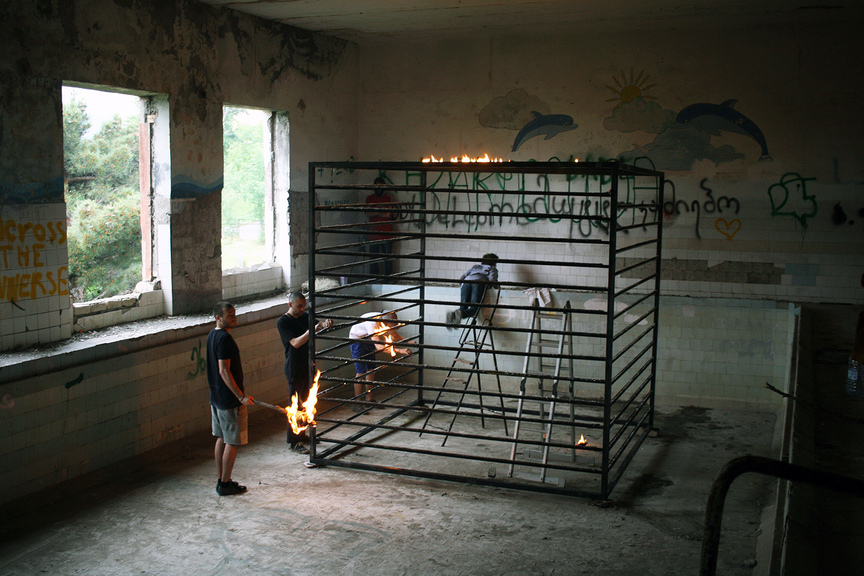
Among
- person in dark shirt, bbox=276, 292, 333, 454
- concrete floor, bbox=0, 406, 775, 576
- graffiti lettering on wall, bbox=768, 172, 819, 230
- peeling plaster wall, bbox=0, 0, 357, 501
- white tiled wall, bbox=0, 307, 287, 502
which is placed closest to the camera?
concrete floor, bbox=0, 406, 775, 576

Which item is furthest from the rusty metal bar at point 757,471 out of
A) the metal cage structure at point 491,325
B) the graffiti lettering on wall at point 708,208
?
the graffiti lettering on wall at point 708,208

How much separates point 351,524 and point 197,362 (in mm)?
2770

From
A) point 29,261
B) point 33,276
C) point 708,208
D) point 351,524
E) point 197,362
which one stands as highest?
point 708,208

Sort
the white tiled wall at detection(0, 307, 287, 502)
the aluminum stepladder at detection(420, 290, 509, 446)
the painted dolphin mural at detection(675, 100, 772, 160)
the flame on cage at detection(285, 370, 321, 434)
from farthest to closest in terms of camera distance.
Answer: the painted dolphin mural at detection(675, 100, 772, 160), the flame on cage at detection(285, 370, 321, 434), the aluminum stepladder at detection(420, 290, 509, 446), the white tiled wall at detection(0, 307, 287, 502)

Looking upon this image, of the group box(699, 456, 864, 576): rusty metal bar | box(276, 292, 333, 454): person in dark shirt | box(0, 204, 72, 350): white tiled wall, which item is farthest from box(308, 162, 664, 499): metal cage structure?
box(699, 456, 864, 576): rusty metal bar

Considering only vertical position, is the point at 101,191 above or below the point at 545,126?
below

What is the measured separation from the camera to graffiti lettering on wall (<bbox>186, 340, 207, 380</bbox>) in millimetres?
6961

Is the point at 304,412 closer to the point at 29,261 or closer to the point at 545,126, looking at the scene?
the point at 29,261

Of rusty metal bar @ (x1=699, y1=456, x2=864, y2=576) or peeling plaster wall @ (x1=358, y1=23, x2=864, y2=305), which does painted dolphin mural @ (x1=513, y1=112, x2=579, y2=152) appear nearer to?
peeling plaster wall @ (x1=358, y1=23, x2=864, y2=305)

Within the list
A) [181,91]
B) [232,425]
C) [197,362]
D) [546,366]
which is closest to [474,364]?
[546,366]

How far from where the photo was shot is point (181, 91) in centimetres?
723

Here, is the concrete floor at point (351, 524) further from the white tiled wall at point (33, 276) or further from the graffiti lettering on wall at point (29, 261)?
the graffiti lettering on wall at point (29, 261)

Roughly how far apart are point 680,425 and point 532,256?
3019 mm

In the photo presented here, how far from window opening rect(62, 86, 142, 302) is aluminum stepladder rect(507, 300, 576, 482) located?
4.09 meters
